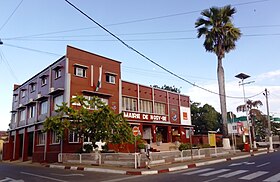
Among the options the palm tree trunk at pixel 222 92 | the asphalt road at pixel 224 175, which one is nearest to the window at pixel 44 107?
the asphalt road at pixel 224 175

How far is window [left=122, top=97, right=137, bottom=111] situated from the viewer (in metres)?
32.6

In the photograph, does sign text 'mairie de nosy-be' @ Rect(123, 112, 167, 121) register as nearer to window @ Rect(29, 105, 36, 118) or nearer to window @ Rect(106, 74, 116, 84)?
window @ Rect(106, 74, 116, 84)

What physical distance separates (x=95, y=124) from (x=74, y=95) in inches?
260

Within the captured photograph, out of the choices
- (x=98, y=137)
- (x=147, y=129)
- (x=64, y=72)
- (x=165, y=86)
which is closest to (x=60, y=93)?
(x=64, y=72)

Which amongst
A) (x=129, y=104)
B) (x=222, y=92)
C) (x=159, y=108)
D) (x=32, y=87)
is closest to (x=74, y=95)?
(x=129, y=104)

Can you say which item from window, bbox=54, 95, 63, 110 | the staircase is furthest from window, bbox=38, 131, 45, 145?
the staircase

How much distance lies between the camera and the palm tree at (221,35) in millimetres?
31516

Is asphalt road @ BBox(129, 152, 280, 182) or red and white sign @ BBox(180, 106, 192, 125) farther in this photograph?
red and white sign @ BBox(180, 106, 192, 125)

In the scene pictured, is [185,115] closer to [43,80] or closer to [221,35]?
[221,35]

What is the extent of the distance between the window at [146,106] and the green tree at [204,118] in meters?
31.4

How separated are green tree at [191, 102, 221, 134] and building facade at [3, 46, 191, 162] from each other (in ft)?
76.4

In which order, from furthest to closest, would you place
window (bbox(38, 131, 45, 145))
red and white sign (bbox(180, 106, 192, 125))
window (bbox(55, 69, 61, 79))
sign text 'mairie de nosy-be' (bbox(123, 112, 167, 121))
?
red and white sign (bbox(180, 106, 192, 125)), sign text 'mairie de nosy-be' (bbox(123, 112, 167, 121)), window (bbox(38, 131, 45, 145)), window (bbox(55, 69, 61, 79))

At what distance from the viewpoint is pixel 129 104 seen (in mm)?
33375

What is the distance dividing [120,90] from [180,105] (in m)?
13.4
